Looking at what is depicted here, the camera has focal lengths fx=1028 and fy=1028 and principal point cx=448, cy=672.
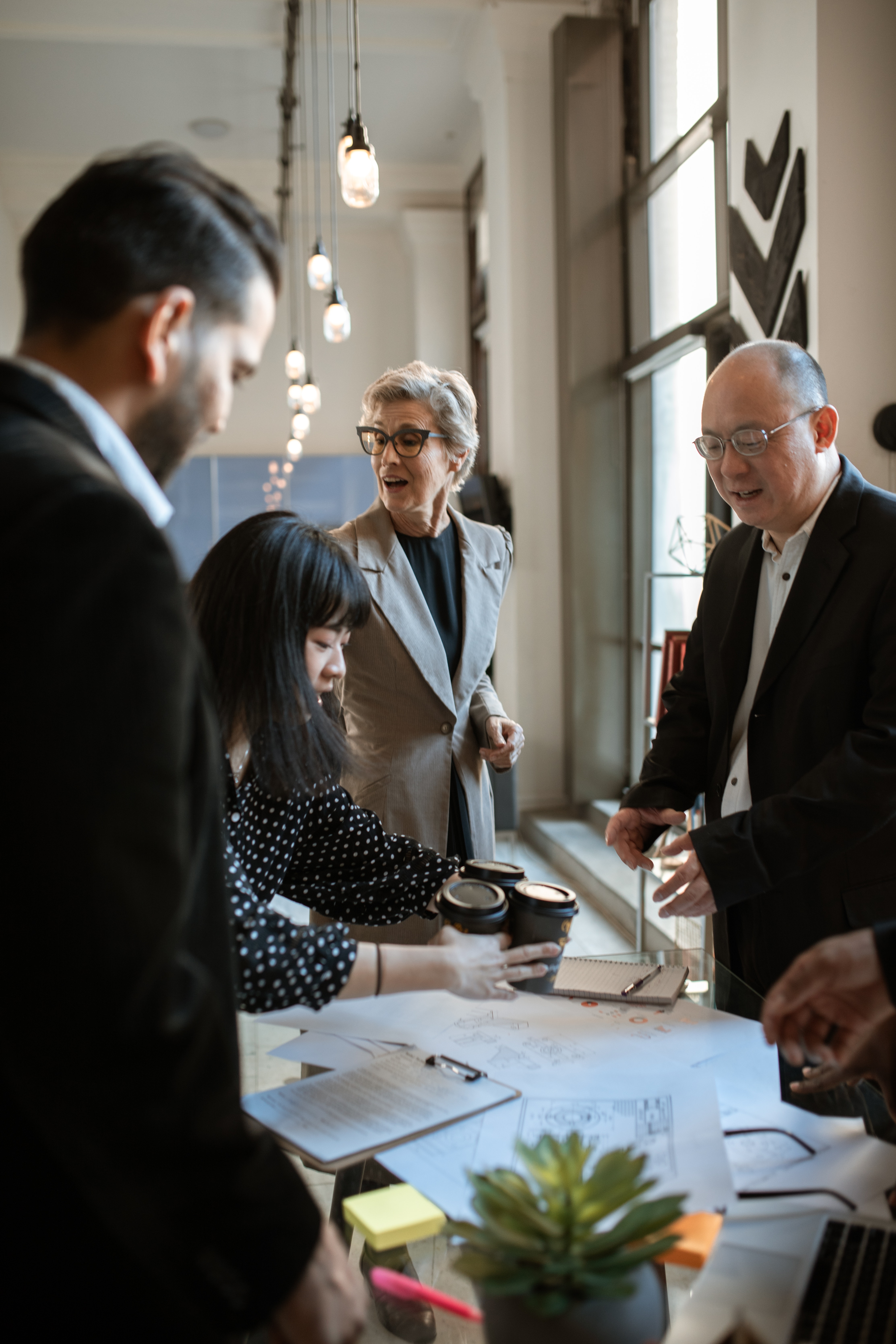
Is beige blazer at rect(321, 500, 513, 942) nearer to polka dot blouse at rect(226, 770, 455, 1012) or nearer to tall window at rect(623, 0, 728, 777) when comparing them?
polka dot blouse at rect(226, 770, 455, 1012)

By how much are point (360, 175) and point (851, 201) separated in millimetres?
1444

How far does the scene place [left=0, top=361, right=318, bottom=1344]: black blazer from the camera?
2.18 ft

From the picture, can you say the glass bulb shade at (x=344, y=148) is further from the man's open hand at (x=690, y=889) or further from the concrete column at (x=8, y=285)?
the concrete column at (x=8, y=285)

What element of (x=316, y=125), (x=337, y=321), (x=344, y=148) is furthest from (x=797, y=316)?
(x=316, y=125)

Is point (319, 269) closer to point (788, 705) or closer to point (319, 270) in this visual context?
point (319, 270)

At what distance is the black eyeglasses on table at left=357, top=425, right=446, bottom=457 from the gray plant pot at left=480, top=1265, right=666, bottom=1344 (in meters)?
1.84

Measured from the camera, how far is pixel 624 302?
→ 574cm

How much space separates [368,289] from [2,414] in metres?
9.18

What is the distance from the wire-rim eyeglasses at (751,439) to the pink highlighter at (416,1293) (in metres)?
1.49

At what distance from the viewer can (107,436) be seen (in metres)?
0.82

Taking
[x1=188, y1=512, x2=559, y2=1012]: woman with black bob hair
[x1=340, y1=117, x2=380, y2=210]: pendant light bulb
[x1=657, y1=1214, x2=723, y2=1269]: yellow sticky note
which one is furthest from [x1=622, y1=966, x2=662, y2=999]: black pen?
[x1=340, y1=117, x2=380, y2=210]: pendant light bulb

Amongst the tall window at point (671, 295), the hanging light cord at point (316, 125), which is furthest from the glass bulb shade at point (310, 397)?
the tall window at point (671, 295)

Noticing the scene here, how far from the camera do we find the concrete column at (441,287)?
851 centimetres

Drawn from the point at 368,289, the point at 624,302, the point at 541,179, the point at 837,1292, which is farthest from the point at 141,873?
the point at 368,289
